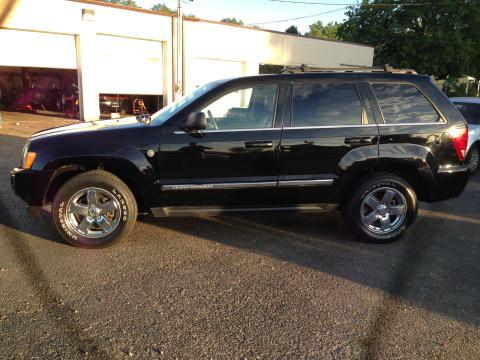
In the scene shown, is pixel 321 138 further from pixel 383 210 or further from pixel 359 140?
pixel 383 210

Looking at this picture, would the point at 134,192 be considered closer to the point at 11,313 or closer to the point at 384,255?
the point at 11,313

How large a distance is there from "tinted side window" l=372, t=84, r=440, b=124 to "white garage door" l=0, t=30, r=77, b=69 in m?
13.7

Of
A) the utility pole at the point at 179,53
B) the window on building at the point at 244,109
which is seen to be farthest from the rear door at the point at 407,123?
the utility pole at the point at 179,53

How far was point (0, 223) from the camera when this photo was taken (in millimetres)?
5000

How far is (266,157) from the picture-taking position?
174 inches

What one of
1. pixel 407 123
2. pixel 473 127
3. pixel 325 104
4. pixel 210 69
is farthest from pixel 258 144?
pixel 210 69

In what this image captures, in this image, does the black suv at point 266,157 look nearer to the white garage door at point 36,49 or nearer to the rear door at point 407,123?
the rear door at point 407,123

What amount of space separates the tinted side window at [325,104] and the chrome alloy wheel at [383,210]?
82cm

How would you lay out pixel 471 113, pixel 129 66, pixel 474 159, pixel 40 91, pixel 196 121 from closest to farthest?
pixel 196 121
pixel 474 159
pixel 471 113
pixel 129 66
pixel 40 91

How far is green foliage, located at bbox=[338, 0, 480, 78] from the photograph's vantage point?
1217 inches

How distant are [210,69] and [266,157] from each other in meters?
15.8

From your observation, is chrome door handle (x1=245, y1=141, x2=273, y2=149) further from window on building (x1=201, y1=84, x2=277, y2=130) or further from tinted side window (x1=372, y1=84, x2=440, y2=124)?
tinted side window (x1=372, y1=84, x2=440, y2=124)

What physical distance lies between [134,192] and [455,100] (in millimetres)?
7927

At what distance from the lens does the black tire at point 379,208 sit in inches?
182
